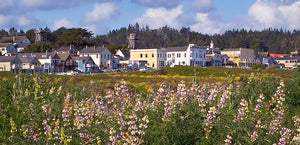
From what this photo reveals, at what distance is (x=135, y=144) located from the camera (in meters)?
4.25

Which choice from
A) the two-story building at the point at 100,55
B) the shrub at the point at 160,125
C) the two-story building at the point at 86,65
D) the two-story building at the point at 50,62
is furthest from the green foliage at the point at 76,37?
the shrub at the point at 160,125

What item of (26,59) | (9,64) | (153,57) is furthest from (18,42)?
(9,64)

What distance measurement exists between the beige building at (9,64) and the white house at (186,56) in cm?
3344

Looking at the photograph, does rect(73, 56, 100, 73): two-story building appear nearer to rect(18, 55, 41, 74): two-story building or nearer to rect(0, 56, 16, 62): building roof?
rect(18, 55, 41, 74): two-story building

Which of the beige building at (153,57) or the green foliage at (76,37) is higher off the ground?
the green foliage at (76,37)

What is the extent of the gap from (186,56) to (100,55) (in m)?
19.8

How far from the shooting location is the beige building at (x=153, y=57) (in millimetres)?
81812

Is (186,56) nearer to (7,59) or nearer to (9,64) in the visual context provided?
(9,64)

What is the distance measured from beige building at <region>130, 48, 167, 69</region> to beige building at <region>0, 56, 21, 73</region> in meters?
29.8

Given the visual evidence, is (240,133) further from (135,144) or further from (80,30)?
(80,30)

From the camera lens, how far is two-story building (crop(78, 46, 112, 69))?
3204 inches

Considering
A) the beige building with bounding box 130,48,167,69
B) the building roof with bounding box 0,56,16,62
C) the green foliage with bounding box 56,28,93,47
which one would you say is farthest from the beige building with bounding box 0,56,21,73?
the green foliage with bounding box 56,28,93,47

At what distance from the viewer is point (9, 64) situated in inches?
2406

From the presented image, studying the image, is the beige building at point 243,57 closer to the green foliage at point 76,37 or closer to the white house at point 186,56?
the white house at point 186,56
